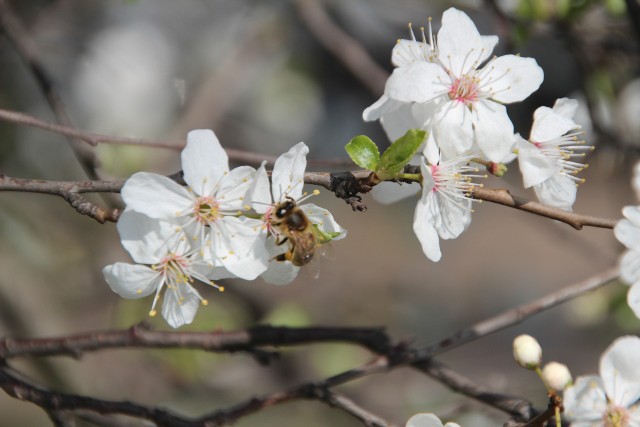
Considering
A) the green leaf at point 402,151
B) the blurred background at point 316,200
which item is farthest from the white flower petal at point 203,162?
the blurred background at point 316,200

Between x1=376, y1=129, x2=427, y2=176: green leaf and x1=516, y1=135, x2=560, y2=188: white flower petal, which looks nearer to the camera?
x1=376, y1=129, x2=427, y2=176: green leaf

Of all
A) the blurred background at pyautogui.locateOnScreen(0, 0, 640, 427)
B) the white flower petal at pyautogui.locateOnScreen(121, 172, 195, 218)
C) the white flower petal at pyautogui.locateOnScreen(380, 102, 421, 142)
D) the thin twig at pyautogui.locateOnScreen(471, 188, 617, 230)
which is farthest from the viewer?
the blurred background at pyautogui.locateOnScreen(0, 0, 640, 427)

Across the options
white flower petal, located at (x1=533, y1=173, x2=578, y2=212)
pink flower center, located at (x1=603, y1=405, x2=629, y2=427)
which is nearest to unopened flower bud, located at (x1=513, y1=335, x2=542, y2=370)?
pink flower center, located at (x1=603, y1=405, x2=629, y2=427)

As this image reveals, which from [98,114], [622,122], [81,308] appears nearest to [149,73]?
[98,114]

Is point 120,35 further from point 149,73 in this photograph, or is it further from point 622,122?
point 622,122

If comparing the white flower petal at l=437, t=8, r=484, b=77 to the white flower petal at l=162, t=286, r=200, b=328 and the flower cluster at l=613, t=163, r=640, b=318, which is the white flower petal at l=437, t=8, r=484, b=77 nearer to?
the flower cluster at l=613, t=163, r=640, b=318

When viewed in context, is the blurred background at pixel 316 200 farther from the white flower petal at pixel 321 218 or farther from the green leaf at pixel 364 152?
the green leaf at pixel 364 152

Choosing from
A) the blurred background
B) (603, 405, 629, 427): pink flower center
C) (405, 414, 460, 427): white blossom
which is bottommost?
(603, 405, 629, 427): pink flower center
